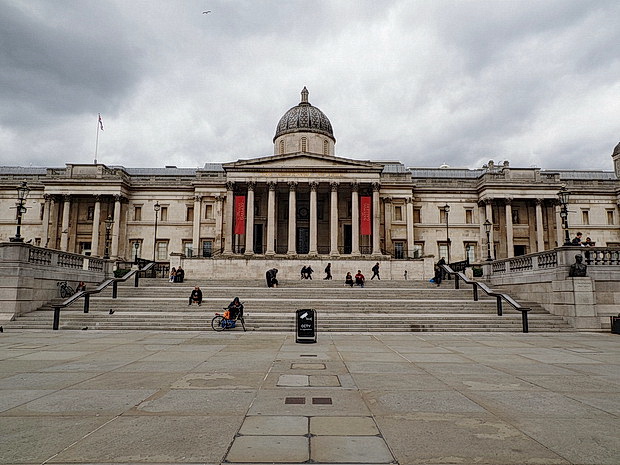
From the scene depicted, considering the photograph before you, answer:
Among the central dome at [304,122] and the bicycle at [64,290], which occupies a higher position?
the central dome at [304,122]

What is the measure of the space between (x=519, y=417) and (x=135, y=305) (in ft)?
69.3

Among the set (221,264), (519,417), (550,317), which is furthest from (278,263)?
(519,417)

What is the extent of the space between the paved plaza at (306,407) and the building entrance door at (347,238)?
39.6m

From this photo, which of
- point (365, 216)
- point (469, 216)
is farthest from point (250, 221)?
point (469, 216)

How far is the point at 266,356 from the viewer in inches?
441

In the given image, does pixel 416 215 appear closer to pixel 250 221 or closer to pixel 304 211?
pixel 304 211

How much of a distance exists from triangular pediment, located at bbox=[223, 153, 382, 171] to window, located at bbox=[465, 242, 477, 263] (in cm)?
1651

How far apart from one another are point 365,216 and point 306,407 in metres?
41.8

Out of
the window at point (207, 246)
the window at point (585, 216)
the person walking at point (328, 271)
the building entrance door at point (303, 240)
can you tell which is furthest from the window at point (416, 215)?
the window at point (207, 246)

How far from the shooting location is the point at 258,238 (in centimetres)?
5247

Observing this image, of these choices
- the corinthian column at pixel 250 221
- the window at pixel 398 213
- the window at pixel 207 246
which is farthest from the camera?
the window at pixel 398 213

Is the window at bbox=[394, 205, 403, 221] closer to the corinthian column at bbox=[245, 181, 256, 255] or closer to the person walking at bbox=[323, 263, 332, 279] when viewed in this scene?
the person walking at bbox=[323, 263, 332, 279]

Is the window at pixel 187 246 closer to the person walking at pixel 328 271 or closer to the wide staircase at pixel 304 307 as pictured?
the person walking at pixel 328 271

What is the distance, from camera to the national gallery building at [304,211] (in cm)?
5209
